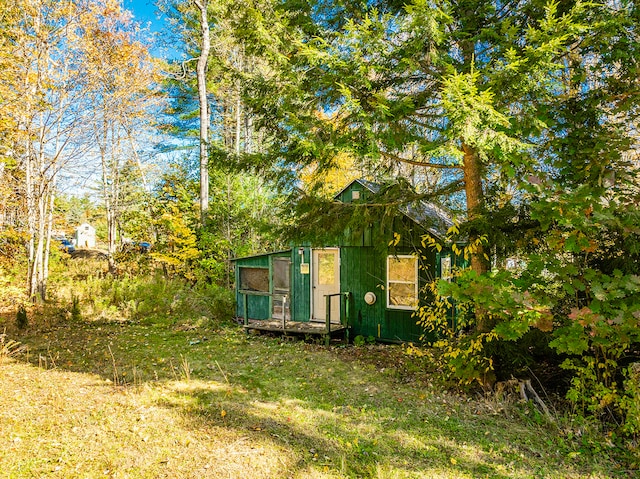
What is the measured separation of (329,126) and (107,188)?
1360cm

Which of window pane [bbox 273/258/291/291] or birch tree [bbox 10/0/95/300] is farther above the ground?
birch tree [bbox 10/0/95/300]

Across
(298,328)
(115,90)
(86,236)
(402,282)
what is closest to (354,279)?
(402,282)

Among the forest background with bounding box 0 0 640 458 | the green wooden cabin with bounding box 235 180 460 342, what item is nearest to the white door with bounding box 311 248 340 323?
the green wooden cabin with bounding box 235 180 460 342

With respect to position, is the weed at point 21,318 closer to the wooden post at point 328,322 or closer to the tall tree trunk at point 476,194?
the wooden post at point 328,322

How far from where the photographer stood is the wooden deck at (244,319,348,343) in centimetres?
901

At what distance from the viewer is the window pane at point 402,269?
28.5ft

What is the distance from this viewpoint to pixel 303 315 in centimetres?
1005

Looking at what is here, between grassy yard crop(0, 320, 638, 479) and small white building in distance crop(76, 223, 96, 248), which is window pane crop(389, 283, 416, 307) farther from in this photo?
small white building in distance crop(76, 223, 96, 248)

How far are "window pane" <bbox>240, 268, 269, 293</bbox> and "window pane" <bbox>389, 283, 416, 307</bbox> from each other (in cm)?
335

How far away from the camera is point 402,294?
878 centimetres

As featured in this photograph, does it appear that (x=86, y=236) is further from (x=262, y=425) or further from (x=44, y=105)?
(x=262, y=425)

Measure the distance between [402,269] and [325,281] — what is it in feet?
6.51

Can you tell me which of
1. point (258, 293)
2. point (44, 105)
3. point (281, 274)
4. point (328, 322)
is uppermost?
point (44, 105)

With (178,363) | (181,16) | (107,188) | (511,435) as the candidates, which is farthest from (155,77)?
(511,435)
